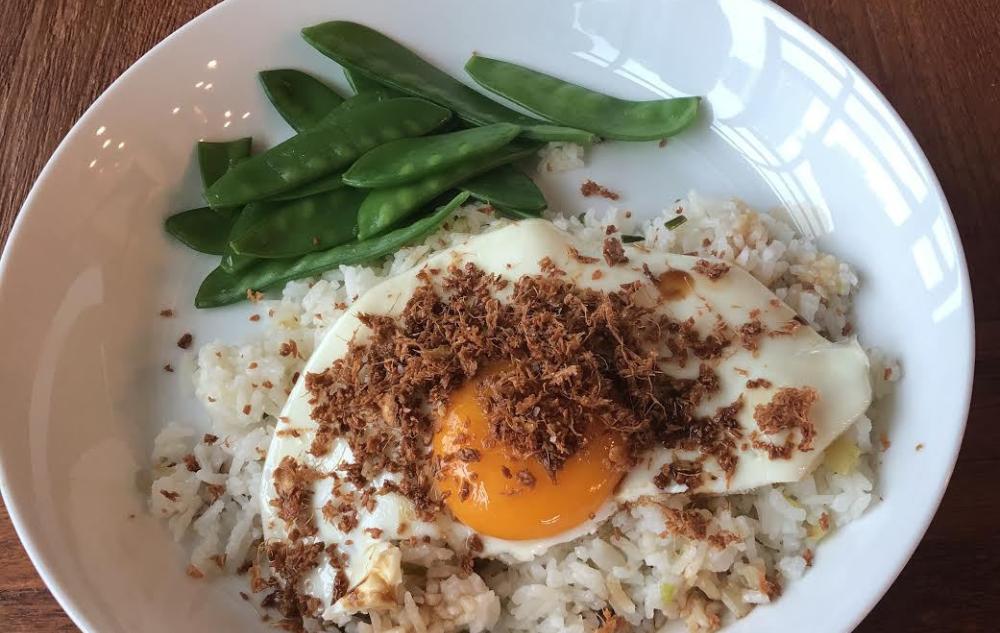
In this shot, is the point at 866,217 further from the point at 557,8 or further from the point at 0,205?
the point at 0,205

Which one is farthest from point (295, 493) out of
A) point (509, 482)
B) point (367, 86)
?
point (367, 86)

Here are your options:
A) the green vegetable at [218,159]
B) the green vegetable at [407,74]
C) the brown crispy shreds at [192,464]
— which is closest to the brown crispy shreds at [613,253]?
the green vegetable at [407,74]

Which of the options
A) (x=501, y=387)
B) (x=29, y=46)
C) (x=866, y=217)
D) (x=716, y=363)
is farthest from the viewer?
(x=29, y=46)

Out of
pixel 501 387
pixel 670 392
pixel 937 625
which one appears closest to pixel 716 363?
pixel 670 392

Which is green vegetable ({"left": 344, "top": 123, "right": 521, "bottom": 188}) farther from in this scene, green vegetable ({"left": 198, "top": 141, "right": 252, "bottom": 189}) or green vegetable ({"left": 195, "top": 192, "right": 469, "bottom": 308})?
green vegetable ({"left": 198, "top": 141, "right": 252, "bottom": 189})

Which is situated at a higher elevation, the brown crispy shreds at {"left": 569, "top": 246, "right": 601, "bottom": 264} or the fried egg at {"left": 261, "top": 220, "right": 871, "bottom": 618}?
the brown crispy shreds at {"left": 569, "top": 246, "right": 601, "bottom": 264}

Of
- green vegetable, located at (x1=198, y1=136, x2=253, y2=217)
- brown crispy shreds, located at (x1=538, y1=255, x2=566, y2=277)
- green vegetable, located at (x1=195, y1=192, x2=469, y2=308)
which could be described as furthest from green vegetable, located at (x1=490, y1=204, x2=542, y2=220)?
green vegetable, located at (x1=198, y1=136, x2=253, y2=217)

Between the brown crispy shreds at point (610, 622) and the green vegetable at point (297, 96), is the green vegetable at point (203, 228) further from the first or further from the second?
Answer: the brown crispy shreds at point (610, 622)
